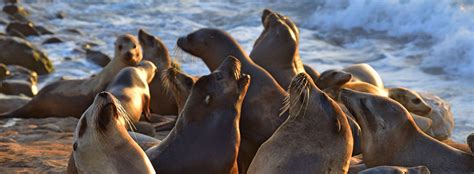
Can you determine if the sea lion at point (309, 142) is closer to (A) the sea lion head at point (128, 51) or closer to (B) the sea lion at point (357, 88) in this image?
(B) the sea lion at point (357, 88)

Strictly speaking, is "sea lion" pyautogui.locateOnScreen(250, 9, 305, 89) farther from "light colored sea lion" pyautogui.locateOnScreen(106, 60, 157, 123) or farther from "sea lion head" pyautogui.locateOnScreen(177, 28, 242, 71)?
"light colored sea lion" pyautogui.locateOnScreen(106, 60, 157, 123)

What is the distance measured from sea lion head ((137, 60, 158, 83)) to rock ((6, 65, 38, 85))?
4104 millimetres

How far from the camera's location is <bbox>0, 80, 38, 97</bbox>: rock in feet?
40.2

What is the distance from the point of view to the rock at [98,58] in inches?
618

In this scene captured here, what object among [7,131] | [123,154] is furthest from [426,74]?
[123,154]

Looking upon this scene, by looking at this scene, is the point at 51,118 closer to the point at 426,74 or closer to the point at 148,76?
the point at 148,76

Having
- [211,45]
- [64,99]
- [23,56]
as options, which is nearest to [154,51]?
[64,99]

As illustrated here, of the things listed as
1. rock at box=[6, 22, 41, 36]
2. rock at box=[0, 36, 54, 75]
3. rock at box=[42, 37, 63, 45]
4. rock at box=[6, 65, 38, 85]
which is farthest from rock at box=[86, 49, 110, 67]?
rock at box=[6, 22, 41, 36]

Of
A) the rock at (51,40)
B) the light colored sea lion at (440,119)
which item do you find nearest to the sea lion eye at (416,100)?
the light colored sea lion at (440,119)

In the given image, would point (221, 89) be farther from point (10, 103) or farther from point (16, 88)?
point (16, 88)

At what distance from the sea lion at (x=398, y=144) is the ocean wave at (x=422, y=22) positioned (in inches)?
288

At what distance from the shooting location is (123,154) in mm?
4973

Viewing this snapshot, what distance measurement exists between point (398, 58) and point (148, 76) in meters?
6.09

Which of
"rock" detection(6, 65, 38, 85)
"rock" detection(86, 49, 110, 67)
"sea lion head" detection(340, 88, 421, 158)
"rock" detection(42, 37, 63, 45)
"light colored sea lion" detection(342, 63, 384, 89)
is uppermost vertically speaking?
"sea lion head" detection(340, 88, 421, 158)
